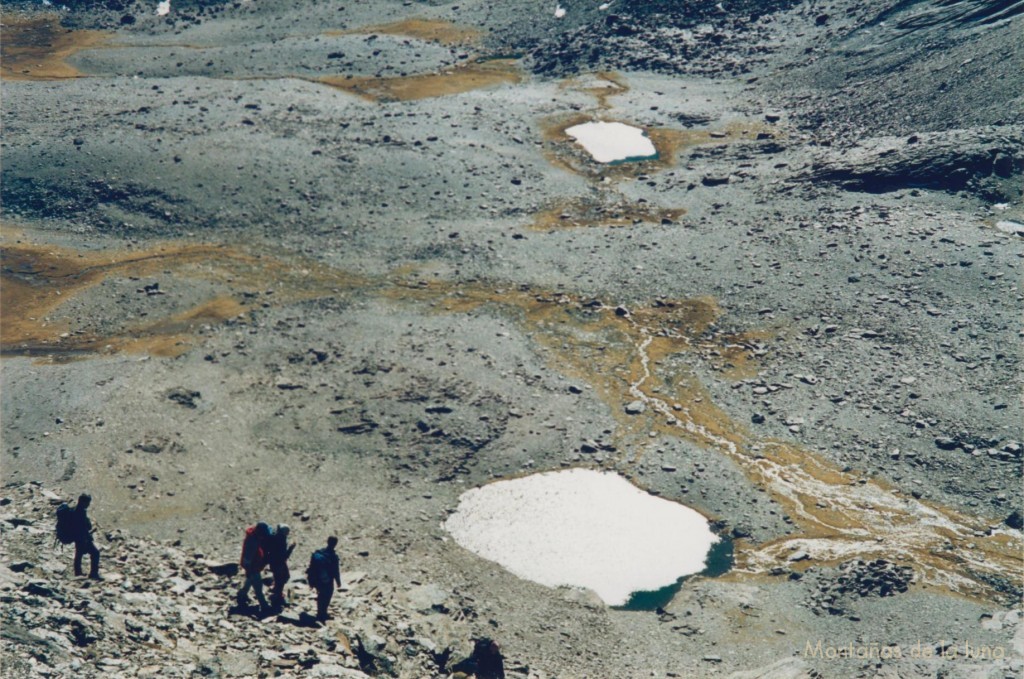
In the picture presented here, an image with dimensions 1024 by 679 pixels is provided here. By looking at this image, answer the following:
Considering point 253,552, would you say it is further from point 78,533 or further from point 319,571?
point 78,533

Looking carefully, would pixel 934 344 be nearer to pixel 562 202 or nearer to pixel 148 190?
pixel 562 202

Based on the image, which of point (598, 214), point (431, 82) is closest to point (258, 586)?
point (598, 214)

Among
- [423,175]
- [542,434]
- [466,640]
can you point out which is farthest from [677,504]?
[423,175]

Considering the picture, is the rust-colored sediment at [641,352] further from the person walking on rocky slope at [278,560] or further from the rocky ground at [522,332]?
the person walking on rocky slope at [278,560]

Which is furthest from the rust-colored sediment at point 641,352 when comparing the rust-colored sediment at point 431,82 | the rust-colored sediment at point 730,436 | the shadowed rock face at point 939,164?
the rust-colored sediment at point 431,82

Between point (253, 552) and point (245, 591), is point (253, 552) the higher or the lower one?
the higher one

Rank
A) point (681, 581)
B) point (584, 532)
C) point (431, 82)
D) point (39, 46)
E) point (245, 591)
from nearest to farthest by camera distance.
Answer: point (245, 591) < point (681, 581) < point (584, 532) < point (431, 82) < point (39, 46)
